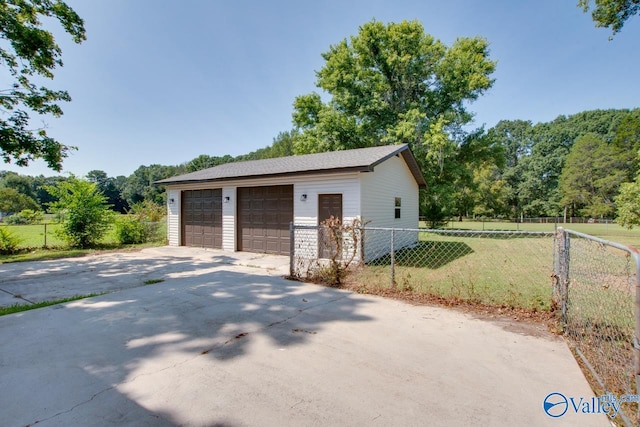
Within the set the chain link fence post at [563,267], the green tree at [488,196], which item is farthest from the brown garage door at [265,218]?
the green tree at [488,196]

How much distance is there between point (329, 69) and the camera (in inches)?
855

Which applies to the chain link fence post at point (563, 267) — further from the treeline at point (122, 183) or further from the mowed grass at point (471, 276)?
the treeline at point (122, 183)

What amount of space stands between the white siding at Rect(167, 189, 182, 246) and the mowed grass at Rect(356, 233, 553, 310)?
869 centimetres

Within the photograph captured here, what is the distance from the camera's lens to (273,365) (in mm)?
2719

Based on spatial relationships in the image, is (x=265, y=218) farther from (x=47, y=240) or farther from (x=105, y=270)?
(x=47, y=240)

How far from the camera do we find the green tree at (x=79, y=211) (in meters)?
11.7

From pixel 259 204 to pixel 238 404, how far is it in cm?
861

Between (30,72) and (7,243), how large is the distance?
6.30 metres

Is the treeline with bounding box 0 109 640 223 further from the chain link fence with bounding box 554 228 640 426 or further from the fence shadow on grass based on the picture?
the chain link fence with bounding box 554 228 640 426

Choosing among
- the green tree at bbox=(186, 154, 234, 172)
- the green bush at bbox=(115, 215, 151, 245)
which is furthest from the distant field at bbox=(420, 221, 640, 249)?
the green tree at bbox=(186, 154, 234, 172)

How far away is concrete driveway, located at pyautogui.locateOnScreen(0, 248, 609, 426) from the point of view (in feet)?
6.71

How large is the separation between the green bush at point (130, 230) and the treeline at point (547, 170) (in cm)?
1191

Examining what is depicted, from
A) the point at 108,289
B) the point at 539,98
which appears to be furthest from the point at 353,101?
the point at 108,289

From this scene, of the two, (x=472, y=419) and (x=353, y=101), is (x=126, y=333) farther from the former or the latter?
(x=353, y=101)
